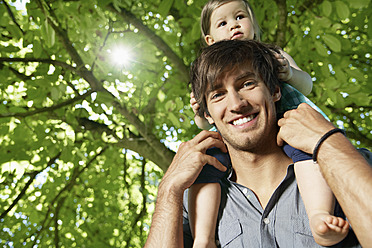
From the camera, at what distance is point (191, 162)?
1960 mm

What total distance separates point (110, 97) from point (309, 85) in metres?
1.99

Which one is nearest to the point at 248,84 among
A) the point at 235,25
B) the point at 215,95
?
the point at 215,95

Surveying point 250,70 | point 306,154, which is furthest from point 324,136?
point 250,70

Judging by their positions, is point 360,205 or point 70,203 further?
point 70,203

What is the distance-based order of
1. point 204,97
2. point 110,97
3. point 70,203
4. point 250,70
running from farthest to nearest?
1. point 70,203
2. point 110,97
3. point 204,97
4. point 250,70

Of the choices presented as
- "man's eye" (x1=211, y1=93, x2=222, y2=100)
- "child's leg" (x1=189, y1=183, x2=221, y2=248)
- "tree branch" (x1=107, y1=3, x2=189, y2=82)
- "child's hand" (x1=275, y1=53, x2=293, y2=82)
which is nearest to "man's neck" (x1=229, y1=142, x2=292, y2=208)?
"child's leg" (x1=189, y1=183, x2=221, y2=248)

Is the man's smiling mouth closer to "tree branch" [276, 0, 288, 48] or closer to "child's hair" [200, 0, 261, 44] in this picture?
"child's hair" [200, 0, 261, 44]

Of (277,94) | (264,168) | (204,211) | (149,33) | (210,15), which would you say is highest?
(149,33)

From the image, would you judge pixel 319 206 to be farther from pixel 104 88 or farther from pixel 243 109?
pixel 104 88

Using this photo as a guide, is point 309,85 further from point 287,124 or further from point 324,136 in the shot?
point 324,136

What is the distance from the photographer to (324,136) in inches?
62.3

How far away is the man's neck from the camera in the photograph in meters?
2.01

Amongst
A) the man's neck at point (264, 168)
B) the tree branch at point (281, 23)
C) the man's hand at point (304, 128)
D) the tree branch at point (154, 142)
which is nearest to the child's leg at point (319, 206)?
the man's hand at point (304, 128)

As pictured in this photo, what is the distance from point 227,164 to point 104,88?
203 cm
